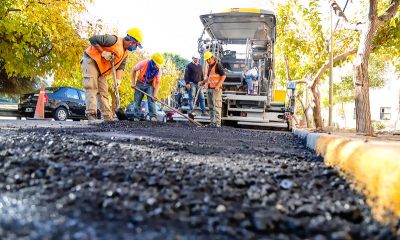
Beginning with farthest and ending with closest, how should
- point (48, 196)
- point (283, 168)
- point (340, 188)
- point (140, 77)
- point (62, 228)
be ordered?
point (140, 77)
point (283, 168)
point (340, 188)
point (48, 196)
point (62, 228)

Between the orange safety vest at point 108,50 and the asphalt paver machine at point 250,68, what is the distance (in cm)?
362

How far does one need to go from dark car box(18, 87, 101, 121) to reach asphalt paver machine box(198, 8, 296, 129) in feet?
20.4

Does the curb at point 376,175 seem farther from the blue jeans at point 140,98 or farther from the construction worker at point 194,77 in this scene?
the construction worker at point 194,77

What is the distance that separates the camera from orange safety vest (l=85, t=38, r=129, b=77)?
21.6ft

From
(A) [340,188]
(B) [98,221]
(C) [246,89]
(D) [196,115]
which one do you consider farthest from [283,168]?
(C) [246,89]

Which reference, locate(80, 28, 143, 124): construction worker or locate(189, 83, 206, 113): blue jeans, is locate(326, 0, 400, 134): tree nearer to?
locate(189, 83, 206, 113): blue jeans

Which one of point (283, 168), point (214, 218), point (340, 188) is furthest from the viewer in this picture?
point (283, 168)

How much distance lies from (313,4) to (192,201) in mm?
10477

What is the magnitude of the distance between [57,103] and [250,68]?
7.66 meters

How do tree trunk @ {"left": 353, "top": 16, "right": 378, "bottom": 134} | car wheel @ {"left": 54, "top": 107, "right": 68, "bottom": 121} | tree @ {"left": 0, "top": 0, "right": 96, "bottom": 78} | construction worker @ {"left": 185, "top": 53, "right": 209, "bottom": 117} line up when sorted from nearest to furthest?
tree trunk @ {"left": 353, "top": 16, "right": 378, "bottom": 134} < tree @ {"left": 0, "top": 0, "right": 96, "bottom": 78} < construction worker @ {"left": 185, "top": 53, "right": 209, "bottom": 117} < car wheel @ {"left": 54, "top": 107, "right": 68, "bottom": 121}

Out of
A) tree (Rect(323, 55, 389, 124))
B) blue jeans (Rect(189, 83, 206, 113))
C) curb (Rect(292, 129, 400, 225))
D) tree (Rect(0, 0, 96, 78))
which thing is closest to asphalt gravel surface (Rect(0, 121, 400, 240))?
curb (Rect(292, 129, 400, 225))

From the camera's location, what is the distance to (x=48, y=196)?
1.36 meters

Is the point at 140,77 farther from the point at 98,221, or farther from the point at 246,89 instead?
the point at 98,221

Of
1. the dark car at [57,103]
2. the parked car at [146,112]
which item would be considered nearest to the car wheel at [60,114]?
the dark car at [57,103]
